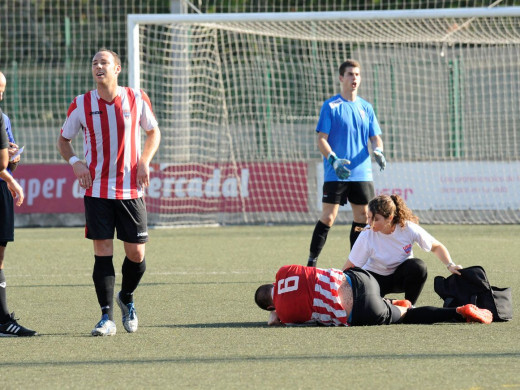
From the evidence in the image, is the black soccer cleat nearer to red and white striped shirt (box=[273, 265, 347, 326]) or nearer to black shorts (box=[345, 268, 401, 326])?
red and white striped shirt (box=[273, 265, 347, 326])

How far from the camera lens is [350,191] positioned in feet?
29.4

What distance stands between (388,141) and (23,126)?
6.96m

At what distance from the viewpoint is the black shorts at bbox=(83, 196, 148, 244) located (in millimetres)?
6070

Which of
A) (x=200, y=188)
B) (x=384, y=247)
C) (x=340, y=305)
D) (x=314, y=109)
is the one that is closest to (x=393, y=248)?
(x=384, y=247)

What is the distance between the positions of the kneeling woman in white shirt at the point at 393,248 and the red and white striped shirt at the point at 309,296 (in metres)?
0.53

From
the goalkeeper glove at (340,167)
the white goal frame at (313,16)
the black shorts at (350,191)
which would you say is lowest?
the black shorts at (350,191)

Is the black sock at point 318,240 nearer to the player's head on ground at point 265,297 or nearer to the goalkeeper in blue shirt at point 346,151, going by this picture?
the goalkeeper in blue shirt at point 346,151

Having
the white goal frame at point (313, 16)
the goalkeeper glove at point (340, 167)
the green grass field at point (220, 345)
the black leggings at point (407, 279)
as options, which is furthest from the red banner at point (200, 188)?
the black leggings at point (407, 279)

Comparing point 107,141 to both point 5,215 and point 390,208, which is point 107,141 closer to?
point 5,215

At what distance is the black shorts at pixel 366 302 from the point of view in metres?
6.11

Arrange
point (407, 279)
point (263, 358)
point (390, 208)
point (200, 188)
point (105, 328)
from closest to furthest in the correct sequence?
point (263, 358) < point (105, 328) < point (390, 208) < point (407, 279) < point (200, 188)

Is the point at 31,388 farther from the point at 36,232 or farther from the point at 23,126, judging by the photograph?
the point at 23,126

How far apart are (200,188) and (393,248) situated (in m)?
8.80

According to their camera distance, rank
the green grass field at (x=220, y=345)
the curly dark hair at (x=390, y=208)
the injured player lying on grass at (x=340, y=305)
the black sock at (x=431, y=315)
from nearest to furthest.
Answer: the green grass field at (x=220, y=345)
the injured player lying on grass at (x=340, y=305)
the black sock at (x=431, y=315)
the curly dark hair at (x=390, y=208)
